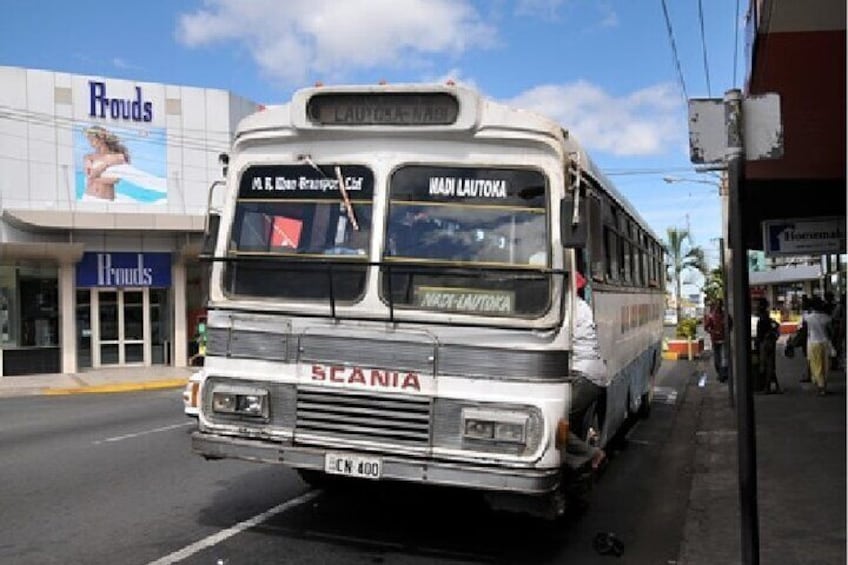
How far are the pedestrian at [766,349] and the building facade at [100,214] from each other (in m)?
15.3

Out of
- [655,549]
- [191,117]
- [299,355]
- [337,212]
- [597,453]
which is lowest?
[655,549]

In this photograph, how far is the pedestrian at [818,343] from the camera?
15.4 meters

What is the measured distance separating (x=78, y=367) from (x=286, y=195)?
67.8 ft

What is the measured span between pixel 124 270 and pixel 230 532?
2001 centimetres

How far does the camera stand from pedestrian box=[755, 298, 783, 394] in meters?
16.1

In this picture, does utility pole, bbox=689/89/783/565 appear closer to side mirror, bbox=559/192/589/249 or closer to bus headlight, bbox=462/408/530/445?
side mirror, bbox=559/192/589/249

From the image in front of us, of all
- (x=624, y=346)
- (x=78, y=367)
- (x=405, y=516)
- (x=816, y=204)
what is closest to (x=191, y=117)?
(x=78, y=367)

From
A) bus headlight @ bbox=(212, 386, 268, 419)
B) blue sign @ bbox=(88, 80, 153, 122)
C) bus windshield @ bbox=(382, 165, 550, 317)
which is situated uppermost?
blue sign @ bbox=(88, 80, 153, 122)

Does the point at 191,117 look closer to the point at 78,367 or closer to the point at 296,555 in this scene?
the point at 78,367

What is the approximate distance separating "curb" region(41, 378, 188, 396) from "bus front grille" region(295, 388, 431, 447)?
1617cm

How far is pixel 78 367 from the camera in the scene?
81.5ft

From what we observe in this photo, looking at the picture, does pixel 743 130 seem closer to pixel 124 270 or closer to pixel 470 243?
pixel 470 243

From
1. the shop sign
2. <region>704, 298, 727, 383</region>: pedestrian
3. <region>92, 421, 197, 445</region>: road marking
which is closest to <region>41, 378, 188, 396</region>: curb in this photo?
<region>92, 421, 197, 445</region>: road marking

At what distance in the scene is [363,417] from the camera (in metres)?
5.74
